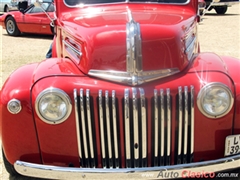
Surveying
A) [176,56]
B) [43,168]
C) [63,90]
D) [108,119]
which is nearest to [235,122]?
[176,56]

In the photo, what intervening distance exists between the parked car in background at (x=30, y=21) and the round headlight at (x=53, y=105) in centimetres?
875

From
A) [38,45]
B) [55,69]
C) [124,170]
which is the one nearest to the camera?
[124,170]

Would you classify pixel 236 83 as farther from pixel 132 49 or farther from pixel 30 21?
pixel 30 21

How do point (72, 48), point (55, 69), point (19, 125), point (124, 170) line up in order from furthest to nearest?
point (72, 48), point (55, 69), point (19, 125), point (124, 170)

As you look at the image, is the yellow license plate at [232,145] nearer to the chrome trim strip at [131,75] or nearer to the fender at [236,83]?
the fender at [236,83]

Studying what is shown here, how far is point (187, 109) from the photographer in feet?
7.68

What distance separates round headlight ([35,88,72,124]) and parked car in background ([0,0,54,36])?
8746mm

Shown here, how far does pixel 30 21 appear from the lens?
37.5 feet

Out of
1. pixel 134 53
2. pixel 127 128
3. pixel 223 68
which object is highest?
pixel 134 53

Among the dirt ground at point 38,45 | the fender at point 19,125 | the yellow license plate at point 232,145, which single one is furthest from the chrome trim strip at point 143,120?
the dirt ground at point 38,45

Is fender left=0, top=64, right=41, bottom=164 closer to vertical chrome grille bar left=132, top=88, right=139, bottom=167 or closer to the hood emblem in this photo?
the hood emblem

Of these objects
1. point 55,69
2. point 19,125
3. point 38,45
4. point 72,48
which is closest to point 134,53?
point 55,69

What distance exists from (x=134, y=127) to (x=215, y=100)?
2.02 ft

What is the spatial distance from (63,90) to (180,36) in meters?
1.04
